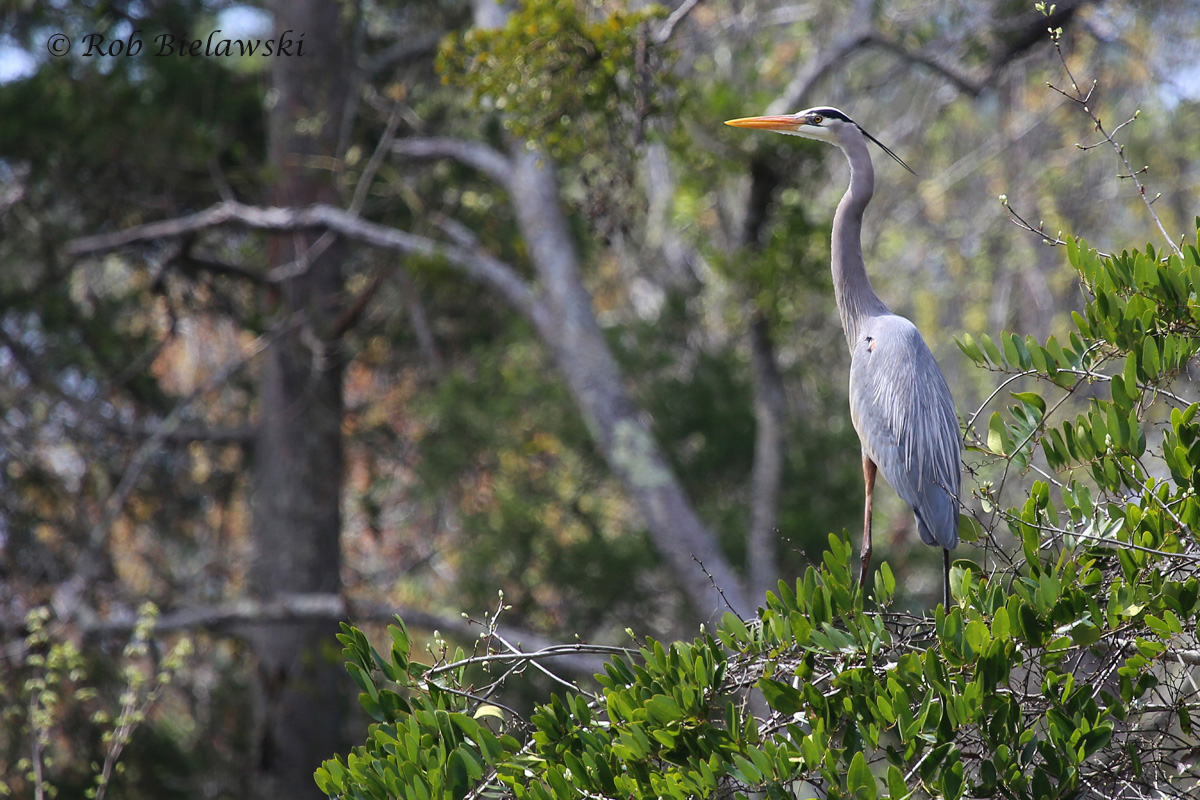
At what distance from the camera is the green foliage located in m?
4.57

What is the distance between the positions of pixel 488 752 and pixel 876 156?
1195 cm

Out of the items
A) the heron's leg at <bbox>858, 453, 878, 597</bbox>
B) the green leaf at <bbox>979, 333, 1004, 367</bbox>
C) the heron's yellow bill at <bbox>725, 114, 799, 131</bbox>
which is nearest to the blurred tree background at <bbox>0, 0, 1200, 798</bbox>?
the heron's yellow bill at <bbox>725, 114, 799, 131</bbox>

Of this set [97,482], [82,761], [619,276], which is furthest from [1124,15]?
[82,761]

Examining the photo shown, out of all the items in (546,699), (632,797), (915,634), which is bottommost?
(546,699)

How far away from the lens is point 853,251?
3242 mm

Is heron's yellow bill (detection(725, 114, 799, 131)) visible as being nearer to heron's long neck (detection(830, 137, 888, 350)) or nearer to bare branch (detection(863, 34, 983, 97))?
heron's long neck (detection(830, 137, 888, 350))

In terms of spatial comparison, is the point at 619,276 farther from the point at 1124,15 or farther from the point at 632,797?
the point at 632,797

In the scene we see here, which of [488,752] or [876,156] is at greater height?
[876,156]

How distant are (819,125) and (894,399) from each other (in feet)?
3.05

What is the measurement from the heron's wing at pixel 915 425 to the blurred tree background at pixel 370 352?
2.83m

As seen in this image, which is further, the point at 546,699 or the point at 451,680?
the point at 546,699

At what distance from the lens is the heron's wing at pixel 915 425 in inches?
119

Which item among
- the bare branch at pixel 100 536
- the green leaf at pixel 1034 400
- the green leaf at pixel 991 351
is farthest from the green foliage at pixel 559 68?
the bare branch at pixel 100 536

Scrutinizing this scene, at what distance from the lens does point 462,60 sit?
517cm
